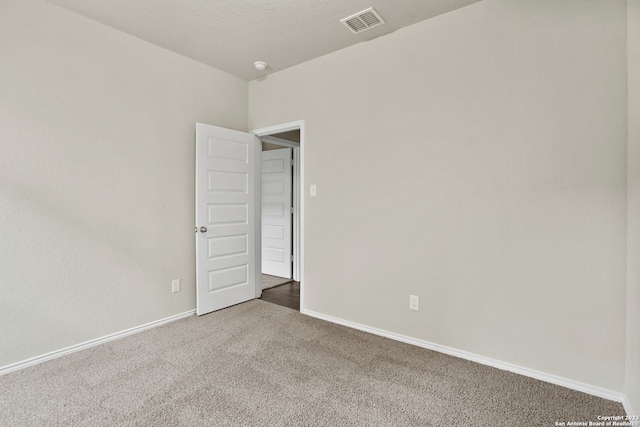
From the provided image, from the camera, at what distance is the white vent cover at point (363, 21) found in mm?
2430

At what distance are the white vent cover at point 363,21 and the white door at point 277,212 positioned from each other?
2.41 m

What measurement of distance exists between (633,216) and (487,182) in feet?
2.62

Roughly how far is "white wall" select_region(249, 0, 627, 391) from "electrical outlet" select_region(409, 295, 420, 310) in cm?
6

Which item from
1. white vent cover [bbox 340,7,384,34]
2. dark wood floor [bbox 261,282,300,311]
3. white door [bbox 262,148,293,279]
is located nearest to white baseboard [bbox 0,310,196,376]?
dark wood floor [bbox 261,282,300,311]

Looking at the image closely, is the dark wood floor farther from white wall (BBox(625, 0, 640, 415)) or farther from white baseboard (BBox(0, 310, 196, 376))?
white wall (BBox(625, 0, 640, 415))

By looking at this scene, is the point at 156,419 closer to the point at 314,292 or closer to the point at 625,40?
the point at 314,292

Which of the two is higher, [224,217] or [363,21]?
[363,21]

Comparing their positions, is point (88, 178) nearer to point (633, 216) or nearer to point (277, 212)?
point (277, 212)

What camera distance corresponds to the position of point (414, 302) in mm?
2641

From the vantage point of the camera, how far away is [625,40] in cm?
185

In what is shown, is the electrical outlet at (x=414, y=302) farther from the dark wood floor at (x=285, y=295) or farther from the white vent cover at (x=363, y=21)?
the white vent cover at (x=363, y=21)

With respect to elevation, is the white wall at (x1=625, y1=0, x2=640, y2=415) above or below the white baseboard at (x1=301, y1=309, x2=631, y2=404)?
above

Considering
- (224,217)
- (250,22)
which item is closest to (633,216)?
(250,22)

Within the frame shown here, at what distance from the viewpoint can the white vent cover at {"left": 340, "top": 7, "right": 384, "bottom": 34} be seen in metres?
2.43
